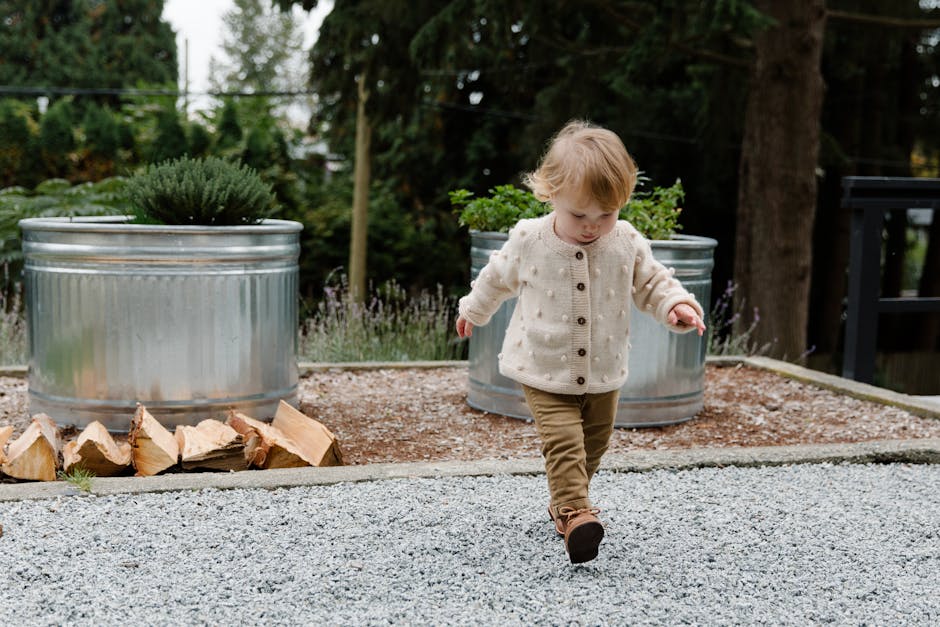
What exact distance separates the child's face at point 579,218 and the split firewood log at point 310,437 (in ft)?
4.91

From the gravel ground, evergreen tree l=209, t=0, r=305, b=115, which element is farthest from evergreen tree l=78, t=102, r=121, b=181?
evergreen tree l=209, t=0, r=305, b=115

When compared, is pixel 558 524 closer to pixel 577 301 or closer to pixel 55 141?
pixel 577 301

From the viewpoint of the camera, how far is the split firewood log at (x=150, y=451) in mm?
3885

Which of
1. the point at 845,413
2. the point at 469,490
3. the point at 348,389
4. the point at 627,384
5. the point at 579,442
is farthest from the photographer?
the point at 348,389

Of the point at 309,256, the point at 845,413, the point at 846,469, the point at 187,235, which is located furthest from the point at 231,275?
the point at 309,256

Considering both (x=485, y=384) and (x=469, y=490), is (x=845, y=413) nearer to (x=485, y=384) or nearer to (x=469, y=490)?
(x=485, y=384)


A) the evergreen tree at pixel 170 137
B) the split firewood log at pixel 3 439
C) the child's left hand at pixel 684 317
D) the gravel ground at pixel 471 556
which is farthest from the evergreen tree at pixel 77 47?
the child's left hand at pixel 684 317

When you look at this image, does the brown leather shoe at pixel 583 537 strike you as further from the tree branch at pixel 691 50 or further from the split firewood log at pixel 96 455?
the tree branch at pixel 691 50

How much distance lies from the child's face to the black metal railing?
11.2ft

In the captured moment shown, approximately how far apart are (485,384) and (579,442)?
2.20 metres

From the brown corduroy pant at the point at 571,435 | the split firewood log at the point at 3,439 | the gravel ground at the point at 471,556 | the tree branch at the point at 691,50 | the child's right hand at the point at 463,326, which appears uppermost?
the tree branch at the point at 691,50

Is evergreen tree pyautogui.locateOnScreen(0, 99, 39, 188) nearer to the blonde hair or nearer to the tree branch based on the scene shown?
the tree branch

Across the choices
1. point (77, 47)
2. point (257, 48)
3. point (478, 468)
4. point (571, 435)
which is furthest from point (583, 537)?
point (257, 48)

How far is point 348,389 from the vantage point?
6.00 m
